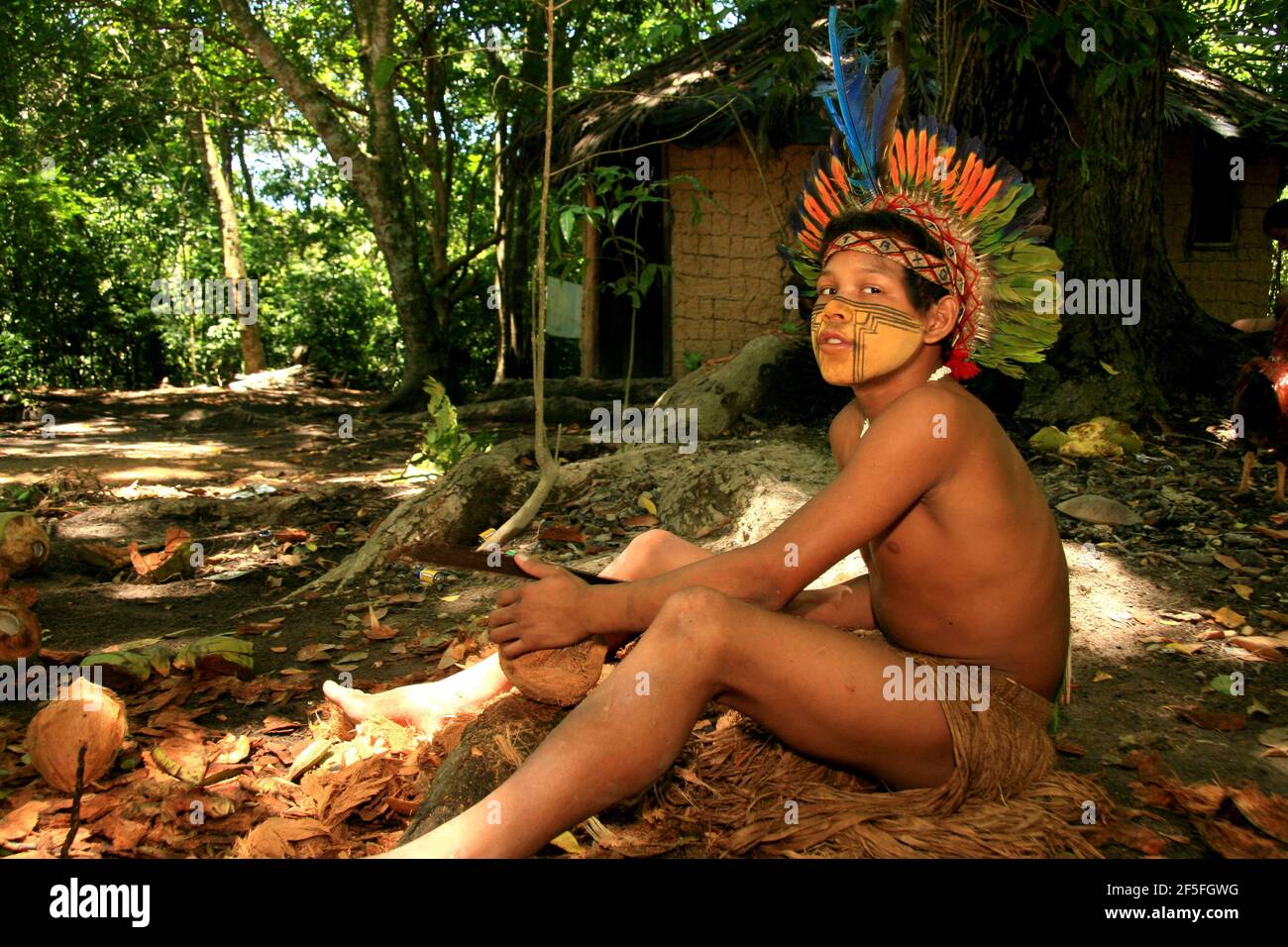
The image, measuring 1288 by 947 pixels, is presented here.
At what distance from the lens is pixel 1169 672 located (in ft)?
9.12

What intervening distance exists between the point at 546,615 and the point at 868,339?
91 centimetres

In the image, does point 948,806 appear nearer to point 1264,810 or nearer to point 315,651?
point 1264,810

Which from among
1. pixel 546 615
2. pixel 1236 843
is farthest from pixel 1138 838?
pixel 546 615

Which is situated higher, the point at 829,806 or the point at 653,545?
the point at 653,545

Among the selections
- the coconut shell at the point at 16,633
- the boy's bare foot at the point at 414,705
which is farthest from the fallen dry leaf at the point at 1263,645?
the coconut shell at the point at 16,633

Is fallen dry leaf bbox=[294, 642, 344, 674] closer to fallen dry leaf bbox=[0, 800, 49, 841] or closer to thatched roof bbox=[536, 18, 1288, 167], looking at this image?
fallen dry leaf bbox=[0, 800, 49, 841]

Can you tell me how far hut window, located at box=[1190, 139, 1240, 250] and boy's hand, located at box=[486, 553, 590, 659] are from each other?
10.2 metres

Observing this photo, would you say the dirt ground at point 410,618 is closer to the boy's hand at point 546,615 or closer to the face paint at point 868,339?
the boy's hand at point 546,615

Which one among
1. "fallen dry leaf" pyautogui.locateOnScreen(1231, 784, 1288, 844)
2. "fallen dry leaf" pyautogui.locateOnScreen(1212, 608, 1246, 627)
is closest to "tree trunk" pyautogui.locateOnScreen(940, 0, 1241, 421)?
"fallen dry leaf" pyautogui.locateOnScreen(1212, 608, 1246, 627)

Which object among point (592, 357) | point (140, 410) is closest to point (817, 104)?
point (592, 357)

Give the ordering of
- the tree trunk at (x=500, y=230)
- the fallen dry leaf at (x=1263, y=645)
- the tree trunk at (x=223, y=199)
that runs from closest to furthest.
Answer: the fallen dry leaf at (x=1263, y=645)
the tree trunk at (x=500, y=230)
the tree trunk at (x=223, y=199)

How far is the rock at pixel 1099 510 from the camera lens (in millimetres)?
4035

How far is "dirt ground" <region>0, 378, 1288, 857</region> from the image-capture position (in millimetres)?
2143

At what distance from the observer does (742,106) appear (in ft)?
26.5
